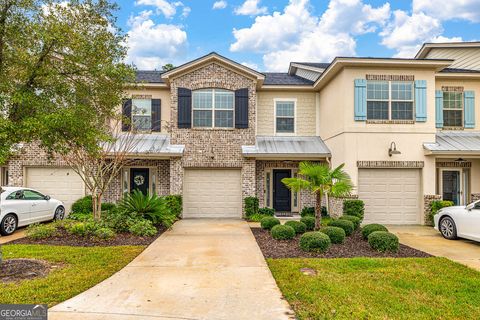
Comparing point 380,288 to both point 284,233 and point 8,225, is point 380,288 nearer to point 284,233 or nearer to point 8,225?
point 284,233

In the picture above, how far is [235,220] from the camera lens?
13734 millimetres

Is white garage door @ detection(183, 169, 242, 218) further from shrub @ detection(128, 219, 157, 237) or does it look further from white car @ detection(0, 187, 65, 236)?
white car @ detection(0, 187, 65, 236)

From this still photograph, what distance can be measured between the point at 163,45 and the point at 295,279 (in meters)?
20.3

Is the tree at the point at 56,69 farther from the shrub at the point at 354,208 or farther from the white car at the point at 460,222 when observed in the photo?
the white car at the point at 460,222

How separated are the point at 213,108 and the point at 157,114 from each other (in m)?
2.75

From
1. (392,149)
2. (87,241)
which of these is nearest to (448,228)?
(392,149)

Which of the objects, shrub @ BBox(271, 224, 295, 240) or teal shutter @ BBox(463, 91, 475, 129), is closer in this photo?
shrub @ BBox(271, 224, 295, 240)

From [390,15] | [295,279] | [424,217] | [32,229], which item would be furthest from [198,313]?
[390,15]

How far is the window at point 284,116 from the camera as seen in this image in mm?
15727

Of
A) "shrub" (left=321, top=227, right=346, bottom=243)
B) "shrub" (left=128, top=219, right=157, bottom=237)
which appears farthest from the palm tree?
"shrub" (left=128, top=219, right=157, bottom=237)

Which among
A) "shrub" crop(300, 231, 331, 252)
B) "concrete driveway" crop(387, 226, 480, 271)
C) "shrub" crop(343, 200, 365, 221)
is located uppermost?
"shrub" crop(343, 200, 365, 221)

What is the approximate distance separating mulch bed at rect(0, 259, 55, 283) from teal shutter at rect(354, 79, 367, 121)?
11.0 m

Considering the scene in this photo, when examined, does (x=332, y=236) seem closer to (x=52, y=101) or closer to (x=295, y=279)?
(x=295, y=279)

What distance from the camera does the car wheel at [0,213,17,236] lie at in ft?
32.5
